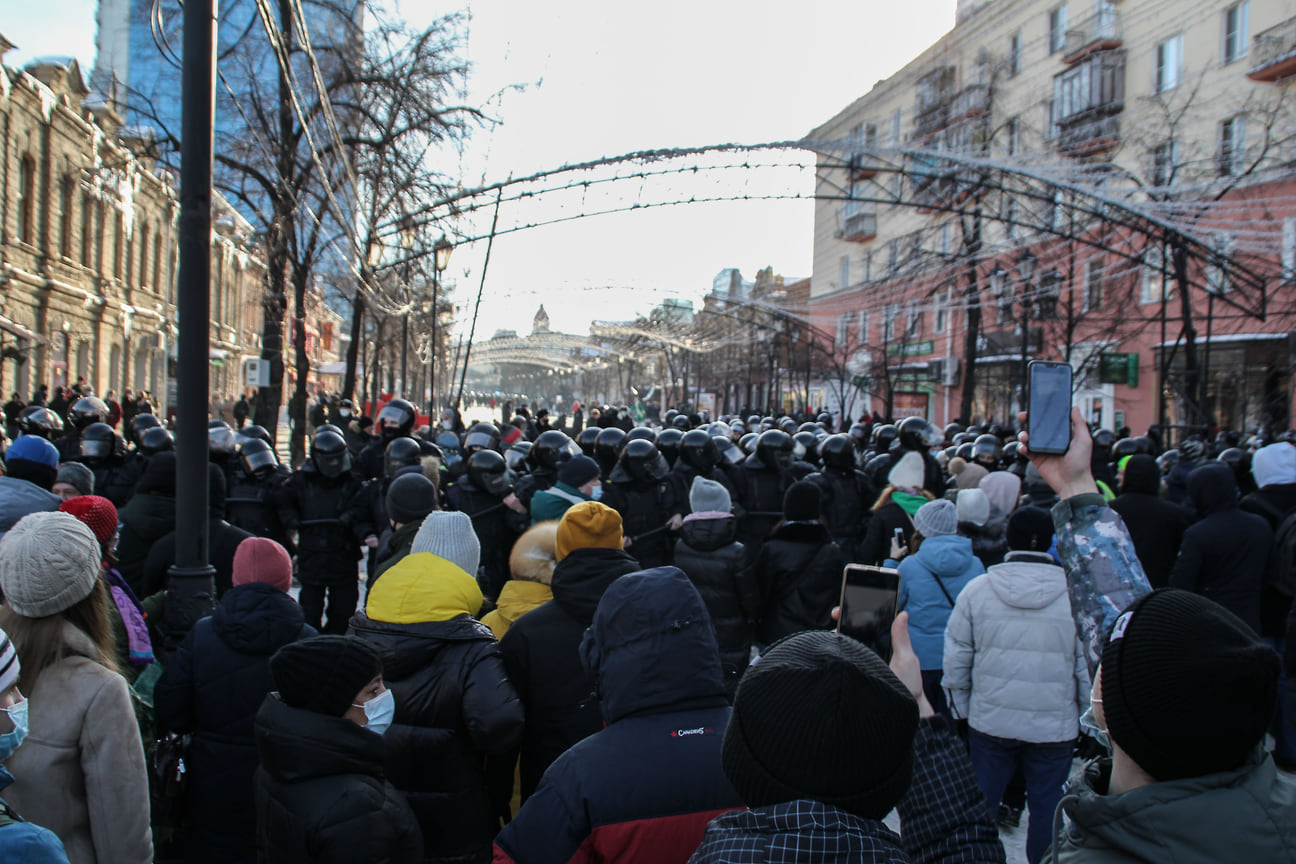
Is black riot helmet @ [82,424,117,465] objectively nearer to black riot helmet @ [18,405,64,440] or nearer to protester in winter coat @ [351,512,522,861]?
black riot helmet @ [18,405,64,440]

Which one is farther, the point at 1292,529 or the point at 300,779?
the point at 1292,529

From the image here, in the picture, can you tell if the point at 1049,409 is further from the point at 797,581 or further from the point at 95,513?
the point at 95,513

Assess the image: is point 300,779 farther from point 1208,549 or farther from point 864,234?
point 864,234

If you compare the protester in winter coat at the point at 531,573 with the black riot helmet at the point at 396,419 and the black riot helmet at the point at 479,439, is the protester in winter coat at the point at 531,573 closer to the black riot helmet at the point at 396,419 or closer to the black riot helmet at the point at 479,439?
the black riot helmet at the point at 479,439

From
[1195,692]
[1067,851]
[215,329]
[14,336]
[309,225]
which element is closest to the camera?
[1195,692]

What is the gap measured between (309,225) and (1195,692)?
21.5 m

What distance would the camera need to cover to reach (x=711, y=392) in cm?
4984

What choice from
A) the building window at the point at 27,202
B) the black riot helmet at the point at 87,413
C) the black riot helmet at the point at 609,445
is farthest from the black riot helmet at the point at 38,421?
the building window at the point at 27,202

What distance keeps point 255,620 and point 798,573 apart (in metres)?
3.20

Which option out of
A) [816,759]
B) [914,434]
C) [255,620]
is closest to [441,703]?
[255,620]

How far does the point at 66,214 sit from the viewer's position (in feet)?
90.7

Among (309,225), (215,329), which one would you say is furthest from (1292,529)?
(215,329)

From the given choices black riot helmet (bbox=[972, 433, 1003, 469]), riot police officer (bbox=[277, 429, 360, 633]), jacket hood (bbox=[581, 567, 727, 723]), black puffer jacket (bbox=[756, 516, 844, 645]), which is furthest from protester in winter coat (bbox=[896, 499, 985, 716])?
black riot helmet (bbox=[972, 433, 1003, 469])

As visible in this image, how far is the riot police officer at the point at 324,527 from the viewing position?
7660 mm
